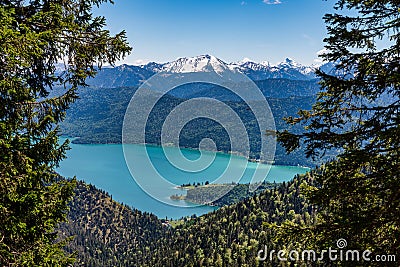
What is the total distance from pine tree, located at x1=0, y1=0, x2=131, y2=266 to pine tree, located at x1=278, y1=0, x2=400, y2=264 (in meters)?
4.02

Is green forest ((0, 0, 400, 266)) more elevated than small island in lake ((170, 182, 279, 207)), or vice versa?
small island in lake ((170, 182, 279, 207))

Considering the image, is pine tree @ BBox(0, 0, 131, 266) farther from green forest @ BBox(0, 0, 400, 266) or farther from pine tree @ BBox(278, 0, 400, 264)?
pine tree @ BBox(278, 0, 400, 264)

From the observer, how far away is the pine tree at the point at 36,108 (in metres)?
4.69

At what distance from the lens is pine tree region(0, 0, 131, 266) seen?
15.4 feet

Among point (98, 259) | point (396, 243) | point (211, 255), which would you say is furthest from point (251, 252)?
point (98, 259)

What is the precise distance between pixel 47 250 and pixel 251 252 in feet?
213

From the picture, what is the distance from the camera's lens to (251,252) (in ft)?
213

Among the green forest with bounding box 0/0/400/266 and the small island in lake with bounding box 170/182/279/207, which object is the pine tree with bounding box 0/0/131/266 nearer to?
the green forest with bounding box 0/0/400/266

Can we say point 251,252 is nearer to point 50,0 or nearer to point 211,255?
point 211,255

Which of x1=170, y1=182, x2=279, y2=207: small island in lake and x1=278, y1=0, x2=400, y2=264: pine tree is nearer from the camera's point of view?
x1=278, y1=0, x2=400, y2=264: pine tree

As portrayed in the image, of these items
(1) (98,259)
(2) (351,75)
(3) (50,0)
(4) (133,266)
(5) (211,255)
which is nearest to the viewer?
(3) (50,0)

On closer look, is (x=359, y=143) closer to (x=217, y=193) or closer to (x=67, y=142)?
(x=67, y=142)

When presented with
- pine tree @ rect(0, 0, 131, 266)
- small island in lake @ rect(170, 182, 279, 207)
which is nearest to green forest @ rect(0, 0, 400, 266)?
pine tree @ rect(0, 0, 131, 266)

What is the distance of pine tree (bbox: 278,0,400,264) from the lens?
5496mm
